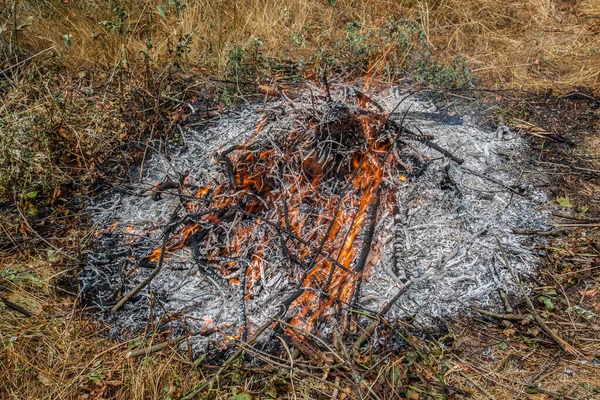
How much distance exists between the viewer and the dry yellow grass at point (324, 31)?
4.28 metres

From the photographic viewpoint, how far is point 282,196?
2947 millimetres

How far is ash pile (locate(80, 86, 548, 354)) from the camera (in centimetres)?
267

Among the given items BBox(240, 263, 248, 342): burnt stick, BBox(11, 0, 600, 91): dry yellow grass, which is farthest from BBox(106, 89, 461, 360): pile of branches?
BBox(11, 0, 600, 91): dry yellow grass

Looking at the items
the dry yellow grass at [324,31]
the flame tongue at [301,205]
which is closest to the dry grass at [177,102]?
the dry yellow grass at [324,31]

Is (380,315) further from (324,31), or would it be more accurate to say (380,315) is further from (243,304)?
(324,31)

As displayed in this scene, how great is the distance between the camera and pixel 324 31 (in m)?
4.62

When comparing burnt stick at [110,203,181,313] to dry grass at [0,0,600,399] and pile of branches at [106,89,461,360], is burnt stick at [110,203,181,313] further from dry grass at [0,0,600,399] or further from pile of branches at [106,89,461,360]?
dry grass at [0,0,600,399]

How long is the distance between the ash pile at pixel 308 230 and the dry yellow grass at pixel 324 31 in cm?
131

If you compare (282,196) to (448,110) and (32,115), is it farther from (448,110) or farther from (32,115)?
(32,115)

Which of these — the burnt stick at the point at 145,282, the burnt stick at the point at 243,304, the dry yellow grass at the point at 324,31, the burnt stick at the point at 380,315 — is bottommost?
the burnt stick at the point at 380,315

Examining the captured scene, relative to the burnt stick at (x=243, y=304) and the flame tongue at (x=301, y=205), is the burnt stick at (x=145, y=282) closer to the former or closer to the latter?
the flame tongue at (x=301, y=205)

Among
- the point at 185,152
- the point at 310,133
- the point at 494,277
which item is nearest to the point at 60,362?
the point at 185,152

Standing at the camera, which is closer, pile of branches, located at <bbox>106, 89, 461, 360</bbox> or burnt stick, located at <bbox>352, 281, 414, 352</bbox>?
burnt stick, located at <bbox>352, 281, 414, 352</bbox>

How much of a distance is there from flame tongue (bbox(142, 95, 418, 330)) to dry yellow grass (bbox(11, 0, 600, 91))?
1468 millimetres
